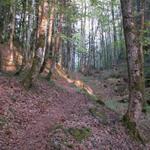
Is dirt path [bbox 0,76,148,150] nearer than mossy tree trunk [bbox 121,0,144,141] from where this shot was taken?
Yes

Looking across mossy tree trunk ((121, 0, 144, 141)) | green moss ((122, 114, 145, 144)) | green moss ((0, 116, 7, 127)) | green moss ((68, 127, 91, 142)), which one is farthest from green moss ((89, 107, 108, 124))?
green moss ((0, 116, 7, 127))

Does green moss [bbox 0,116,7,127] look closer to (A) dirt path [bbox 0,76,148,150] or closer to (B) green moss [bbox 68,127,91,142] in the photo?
(A) dirt path [bbox 0,76,148,150]

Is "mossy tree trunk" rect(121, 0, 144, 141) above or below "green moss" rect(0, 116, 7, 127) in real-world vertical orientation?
above

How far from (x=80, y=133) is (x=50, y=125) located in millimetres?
1246

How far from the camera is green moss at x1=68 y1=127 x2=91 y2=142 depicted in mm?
10682

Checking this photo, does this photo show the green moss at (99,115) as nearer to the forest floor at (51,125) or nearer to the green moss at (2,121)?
the forest floor at (51,125)

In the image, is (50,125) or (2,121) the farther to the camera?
(50,125)

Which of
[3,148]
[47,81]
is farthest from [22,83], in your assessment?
[3,148]

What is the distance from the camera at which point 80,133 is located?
11.0m

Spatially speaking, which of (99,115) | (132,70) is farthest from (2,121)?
(132,70)

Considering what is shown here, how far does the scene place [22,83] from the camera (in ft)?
53.3

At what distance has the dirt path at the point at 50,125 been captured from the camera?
10.0 m

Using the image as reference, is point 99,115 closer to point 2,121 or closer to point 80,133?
point 80,133

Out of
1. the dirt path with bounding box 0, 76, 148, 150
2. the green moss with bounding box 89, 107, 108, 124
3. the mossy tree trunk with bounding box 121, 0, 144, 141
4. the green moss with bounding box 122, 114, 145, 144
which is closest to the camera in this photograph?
the dirt path with bounding box 0, 76, 148, 150
